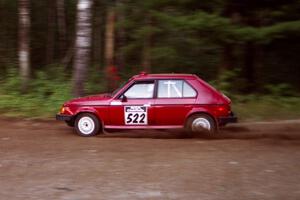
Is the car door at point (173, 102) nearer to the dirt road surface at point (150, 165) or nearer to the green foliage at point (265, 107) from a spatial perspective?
the dirt road surface at point (150, 165)

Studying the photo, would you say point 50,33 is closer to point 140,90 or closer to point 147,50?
point 147,50

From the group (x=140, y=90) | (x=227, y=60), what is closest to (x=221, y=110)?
(x=140, y=90)

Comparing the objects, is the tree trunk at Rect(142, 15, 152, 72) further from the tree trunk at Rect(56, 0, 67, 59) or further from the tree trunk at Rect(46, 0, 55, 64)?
the tree trunk at Rect(56, 0, 67, 59)

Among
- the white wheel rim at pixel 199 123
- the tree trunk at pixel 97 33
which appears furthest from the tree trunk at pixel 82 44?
the tree trunk at pixel 97 33

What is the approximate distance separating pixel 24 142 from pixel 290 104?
28.4ft

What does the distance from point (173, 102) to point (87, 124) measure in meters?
1.98

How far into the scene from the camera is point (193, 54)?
21.0 meters

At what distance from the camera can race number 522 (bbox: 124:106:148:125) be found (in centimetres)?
1190

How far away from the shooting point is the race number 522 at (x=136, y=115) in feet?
39.0

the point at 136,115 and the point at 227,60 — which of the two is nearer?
the point at 136,115

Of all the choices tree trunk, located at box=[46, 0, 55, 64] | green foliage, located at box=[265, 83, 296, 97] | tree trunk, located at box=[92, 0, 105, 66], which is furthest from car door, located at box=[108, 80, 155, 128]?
tree trunk, located at box=[46, 0, 55, 64]

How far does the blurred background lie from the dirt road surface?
3268mm

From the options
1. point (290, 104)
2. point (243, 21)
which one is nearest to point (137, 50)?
point (243, 21)

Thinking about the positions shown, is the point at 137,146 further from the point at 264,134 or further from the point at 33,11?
the point at 33,11
